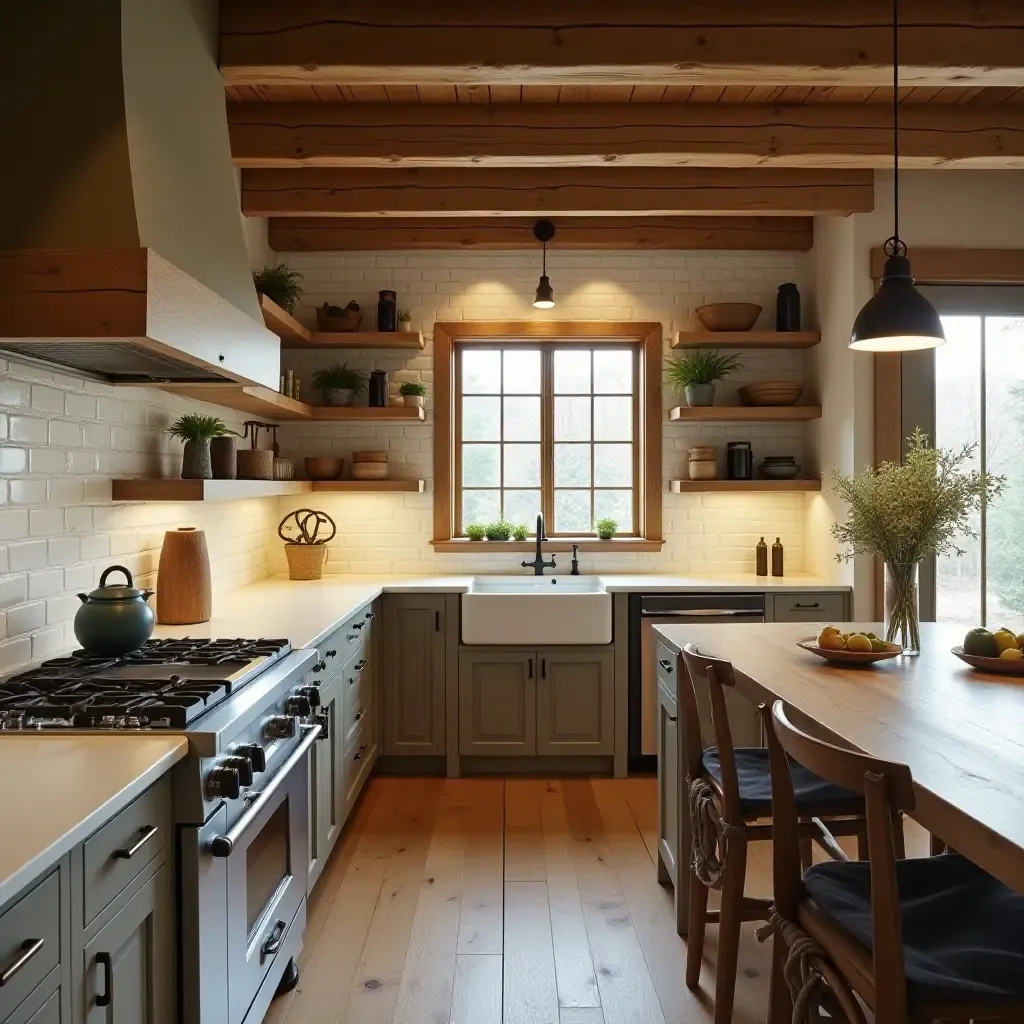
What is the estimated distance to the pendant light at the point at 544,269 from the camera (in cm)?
446

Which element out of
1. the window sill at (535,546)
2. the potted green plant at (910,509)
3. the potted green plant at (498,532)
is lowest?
the window sill at (535,546)

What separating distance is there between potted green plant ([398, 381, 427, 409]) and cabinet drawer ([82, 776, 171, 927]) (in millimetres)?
3253

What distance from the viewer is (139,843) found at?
4.91ft

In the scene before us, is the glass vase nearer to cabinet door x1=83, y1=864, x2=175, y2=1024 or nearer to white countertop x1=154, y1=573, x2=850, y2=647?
white countertop x1=154, y1=573, x2=850, y2=647

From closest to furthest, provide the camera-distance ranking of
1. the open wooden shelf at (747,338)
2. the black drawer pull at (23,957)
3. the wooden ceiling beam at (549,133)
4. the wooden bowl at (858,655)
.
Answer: the black drawer pull at (23,957)
the wooden bowl at (858,655)
the wooden ceiling beam at (549,133)
the open wooden shelf at (747,338)

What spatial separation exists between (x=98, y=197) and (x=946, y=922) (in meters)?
2.30

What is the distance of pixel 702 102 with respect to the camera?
11.7 ft

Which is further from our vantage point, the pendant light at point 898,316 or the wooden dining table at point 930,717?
the pendant light at point 898,316

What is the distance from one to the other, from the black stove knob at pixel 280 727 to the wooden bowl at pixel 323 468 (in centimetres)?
258

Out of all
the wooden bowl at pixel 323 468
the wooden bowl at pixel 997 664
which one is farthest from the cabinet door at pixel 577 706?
the wooden bowl at pixel 997 664

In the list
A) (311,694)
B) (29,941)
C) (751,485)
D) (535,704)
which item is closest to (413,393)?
(535,704)

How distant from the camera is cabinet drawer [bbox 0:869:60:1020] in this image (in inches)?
43.6

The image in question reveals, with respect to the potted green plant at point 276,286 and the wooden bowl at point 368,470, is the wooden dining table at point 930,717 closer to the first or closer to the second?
the wooden bowl at point 368,470

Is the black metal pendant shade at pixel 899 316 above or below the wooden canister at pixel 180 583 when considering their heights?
above
